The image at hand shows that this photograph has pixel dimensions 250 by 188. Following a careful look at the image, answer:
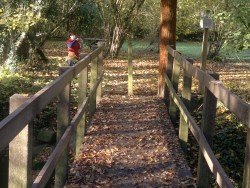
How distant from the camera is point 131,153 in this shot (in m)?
6.19

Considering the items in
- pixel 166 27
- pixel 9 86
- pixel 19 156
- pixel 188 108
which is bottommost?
pixel 9 86

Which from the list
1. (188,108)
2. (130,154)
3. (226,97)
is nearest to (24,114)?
(226,97)

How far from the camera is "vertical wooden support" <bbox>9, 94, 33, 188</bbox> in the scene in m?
2.86

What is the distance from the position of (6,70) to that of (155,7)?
17067mm

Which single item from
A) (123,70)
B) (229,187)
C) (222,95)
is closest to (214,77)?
(222,95)

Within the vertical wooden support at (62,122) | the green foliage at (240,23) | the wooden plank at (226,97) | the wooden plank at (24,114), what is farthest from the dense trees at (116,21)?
the wooden plank at (24,114)

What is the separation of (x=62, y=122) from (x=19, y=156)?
77.7 inches

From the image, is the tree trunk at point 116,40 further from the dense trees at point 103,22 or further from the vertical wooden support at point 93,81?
the vertical wooden support at point 93,81

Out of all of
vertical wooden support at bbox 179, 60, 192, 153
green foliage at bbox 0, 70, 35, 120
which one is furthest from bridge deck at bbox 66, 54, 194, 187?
green foliage at bbox 0, 70, 35, 120

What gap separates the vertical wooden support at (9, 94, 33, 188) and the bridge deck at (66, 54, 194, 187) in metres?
2.15

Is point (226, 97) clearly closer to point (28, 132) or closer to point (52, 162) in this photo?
point (52, 162)

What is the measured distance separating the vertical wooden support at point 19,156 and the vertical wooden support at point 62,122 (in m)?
1.90

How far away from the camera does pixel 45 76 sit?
15.3m

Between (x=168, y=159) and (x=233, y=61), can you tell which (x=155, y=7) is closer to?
(x=233, y=61)
